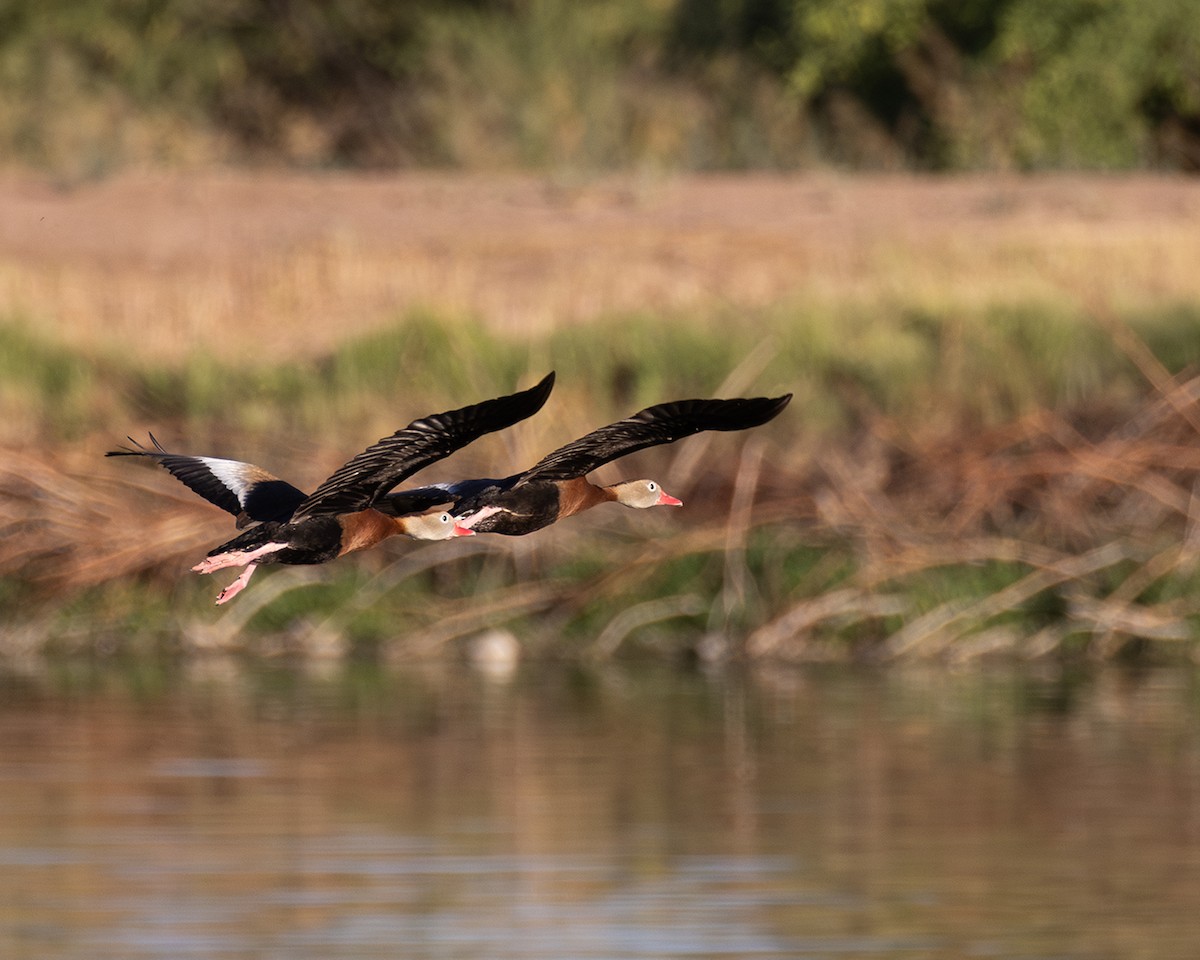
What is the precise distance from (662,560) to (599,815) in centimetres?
505

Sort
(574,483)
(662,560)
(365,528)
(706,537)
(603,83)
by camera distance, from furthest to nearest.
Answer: (603,83)
(662,560)
(706,537)
(574,483)
(365,528)

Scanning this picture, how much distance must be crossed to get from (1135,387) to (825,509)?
256cm

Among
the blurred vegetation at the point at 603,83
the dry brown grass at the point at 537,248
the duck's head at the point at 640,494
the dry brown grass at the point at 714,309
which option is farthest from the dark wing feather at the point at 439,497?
the blurred vegetation at the point at 603,83

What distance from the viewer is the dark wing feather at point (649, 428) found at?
5582 millimetres

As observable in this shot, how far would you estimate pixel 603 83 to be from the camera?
1368 inches

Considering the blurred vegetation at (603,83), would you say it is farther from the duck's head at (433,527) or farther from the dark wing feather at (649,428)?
the dark wing feather at (649,428)

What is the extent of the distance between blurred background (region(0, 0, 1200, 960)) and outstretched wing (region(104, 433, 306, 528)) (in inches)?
145

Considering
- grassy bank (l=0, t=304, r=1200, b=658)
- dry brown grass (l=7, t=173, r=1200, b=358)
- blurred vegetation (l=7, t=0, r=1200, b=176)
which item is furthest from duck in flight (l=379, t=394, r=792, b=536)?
blurred vegetation (l=7, t=0, r=1200, b=176)

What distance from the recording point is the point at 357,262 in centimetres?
2348

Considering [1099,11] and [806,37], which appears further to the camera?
[806,37]

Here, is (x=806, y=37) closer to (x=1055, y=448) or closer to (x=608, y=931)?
(x=1055, y=448)

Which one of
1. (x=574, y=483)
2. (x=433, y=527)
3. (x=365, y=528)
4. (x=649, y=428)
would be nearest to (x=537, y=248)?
(x=574, y=483)

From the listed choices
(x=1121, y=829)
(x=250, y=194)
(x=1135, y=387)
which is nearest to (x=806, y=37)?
(x=250, y=194)

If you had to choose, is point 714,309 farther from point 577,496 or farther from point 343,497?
point 343,497
